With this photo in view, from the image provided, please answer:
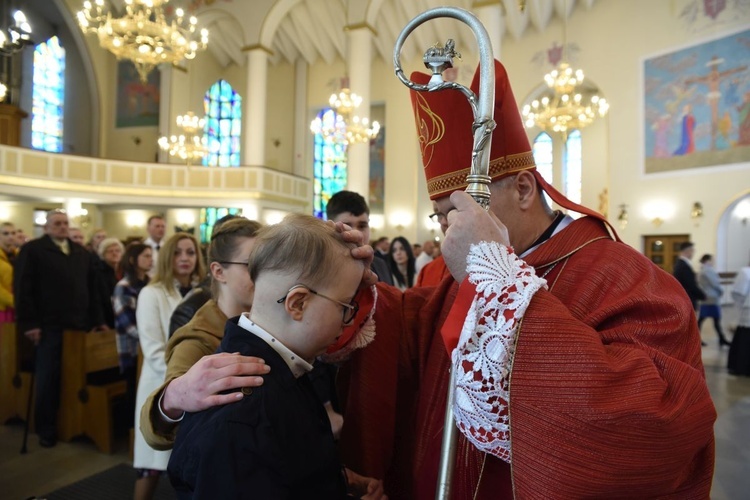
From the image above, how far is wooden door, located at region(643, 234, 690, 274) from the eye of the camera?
12883 mm

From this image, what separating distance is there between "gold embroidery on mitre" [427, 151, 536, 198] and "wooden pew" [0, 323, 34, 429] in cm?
504

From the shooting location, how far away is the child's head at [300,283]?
1.14 metres

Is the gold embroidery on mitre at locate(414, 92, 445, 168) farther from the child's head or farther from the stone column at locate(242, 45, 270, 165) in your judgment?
the stone column at locate(242, 45, 270, 165)

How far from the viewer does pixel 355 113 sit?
46.8 ft

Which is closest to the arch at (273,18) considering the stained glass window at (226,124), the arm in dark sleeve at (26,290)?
the stained glass window at (226,124)

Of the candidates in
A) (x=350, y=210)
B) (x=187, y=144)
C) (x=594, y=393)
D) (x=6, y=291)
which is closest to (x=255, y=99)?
(x=187, y=144)

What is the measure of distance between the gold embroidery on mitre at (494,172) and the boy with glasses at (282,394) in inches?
14.5

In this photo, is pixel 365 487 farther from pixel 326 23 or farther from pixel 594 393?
pixel 326 23

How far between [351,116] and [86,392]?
10609mm

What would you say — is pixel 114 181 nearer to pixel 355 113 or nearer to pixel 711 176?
pixel 355 113

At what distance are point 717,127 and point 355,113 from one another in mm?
8810

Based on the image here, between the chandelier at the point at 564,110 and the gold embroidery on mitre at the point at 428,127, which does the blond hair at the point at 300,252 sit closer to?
the gold embroidery on mitre at the point at 428,127

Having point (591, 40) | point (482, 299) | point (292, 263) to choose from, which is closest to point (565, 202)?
point (482, 299)

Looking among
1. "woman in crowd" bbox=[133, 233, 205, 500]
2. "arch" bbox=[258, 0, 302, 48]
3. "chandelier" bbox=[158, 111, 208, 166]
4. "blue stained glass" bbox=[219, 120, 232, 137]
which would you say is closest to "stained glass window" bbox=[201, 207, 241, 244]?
"chandelier" bbox=[158, 111, 208, 166]
